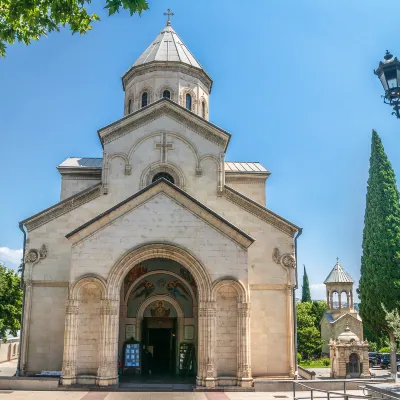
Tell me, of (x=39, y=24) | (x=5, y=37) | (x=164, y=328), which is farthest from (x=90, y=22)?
(x=164, y=328)

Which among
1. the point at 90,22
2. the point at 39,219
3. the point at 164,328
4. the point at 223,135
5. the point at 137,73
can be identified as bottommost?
the point at 164,328

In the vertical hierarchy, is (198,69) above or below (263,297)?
above

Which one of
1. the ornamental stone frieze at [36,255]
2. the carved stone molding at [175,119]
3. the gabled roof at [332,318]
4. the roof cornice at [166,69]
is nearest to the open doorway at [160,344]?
the ornamental stone frieze at [36,255]

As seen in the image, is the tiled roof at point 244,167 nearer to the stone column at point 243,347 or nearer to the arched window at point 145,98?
the arched window at point 145,98

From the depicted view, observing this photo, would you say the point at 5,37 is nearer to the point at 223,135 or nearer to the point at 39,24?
the point at 39,24

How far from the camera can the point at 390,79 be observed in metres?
7.34

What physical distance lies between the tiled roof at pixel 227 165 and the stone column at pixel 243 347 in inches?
304

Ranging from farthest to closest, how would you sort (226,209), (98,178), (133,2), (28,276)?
(98,178) → (226,209) → (28,276) → (133,2)

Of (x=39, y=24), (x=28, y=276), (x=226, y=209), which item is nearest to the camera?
(x=39, y=24)

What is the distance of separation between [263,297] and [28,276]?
9.36m

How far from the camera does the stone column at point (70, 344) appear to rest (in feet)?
49.7

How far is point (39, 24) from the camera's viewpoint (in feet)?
25.7

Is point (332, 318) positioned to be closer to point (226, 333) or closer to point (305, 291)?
point (305, 291)

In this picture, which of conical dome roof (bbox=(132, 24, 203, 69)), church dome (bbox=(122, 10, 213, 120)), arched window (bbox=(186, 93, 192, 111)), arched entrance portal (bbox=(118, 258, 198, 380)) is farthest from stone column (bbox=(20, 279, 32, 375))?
conical dome roof (bbox=(132, 24, 203, 69))
